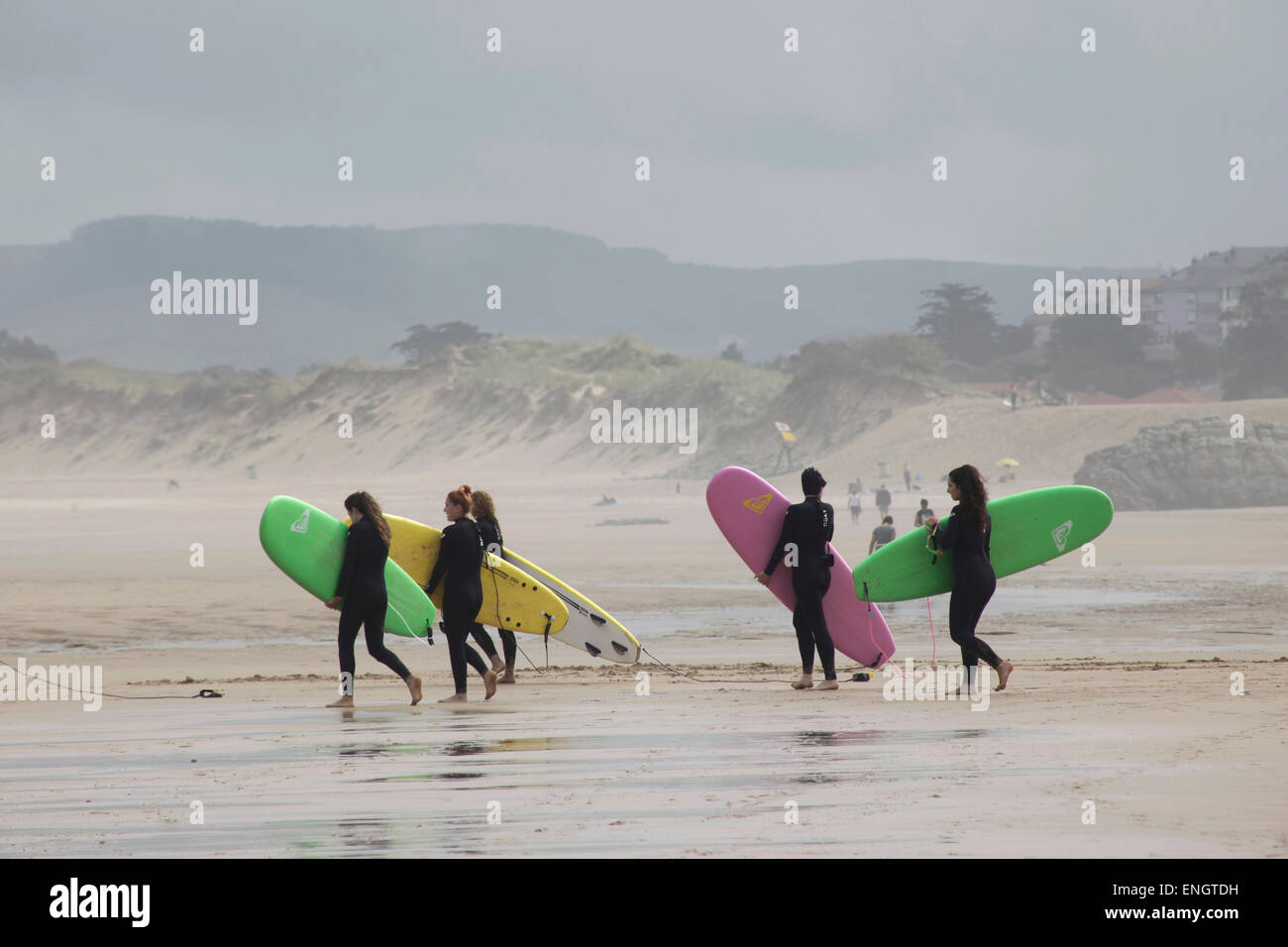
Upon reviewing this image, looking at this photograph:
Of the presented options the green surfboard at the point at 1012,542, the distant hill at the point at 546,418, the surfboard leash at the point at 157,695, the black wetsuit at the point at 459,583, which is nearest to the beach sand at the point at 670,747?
the surfboard leash at the point at 157,695

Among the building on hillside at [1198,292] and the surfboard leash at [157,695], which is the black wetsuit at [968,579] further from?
the building on hillside at [1198,292]

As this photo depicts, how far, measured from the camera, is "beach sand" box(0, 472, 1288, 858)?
5.35 meters

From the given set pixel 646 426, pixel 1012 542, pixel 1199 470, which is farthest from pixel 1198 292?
pixel 1012 542

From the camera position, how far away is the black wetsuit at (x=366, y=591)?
8969mm

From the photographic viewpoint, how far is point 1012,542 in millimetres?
10391

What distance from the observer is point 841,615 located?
1040 centimetres

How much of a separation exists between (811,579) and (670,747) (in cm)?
240

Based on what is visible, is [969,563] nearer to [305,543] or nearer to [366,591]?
[366,591]

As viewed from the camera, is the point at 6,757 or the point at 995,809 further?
the point at 6,757
